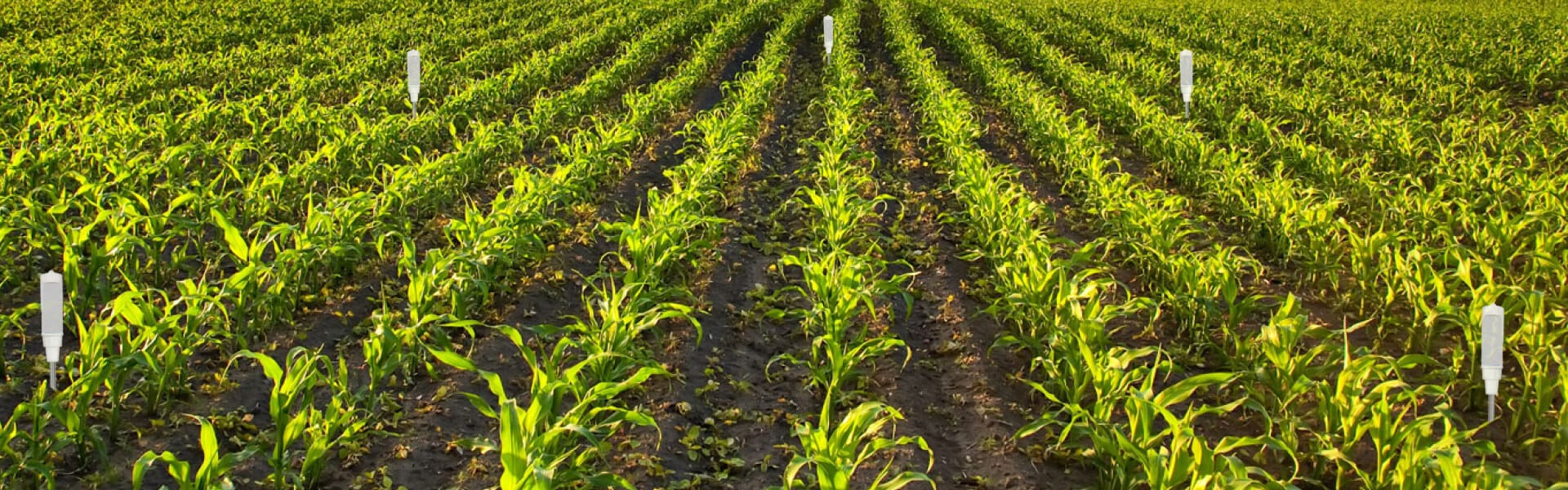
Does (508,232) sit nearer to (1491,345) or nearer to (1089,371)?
(1089,371)

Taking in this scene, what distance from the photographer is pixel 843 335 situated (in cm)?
465

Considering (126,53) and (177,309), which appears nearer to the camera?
(177,309)

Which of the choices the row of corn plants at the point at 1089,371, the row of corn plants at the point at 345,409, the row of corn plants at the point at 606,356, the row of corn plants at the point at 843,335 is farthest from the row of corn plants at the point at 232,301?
the row of corn plants at the point at 1089,371

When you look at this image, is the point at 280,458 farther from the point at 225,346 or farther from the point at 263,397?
the point at 225,346

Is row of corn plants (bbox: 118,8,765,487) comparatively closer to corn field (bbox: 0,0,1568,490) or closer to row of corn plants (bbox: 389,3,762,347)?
corn field (bbox: 0,0,1568,490)

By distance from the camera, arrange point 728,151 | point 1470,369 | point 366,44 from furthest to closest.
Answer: point 366,44, point 728,151, point 1470,369

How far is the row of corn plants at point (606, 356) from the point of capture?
3045mm

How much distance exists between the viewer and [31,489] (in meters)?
3.24

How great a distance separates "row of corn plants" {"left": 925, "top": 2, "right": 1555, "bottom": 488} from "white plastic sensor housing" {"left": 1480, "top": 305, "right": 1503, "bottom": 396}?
0.16m

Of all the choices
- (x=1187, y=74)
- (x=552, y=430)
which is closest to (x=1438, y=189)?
(x=1187, y=74)

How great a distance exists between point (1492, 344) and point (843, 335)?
2.30 metres

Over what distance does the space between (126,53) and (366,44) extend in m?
2.99

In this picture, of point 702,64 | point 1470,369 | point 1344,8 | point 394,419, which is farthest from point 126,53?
point 1344,8

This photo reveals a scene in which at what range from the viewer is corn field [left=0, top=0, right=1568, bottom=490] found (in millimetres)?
3447
